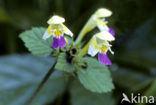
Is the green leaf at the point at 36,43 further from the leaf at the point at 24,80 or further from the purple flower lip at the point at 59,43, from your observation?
the leaf at the point at 24,80

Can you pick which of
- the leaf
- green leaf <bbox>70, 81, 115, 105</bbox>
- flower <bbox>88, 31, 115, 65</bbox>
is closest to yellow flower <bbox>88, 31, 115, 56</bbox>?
flower <bbox>88, 31, 115, 65</bbox>

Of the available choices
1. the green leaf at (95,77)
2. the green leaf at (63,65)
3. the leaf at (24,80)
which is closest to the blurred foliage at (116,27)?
the leaf at (24,80)

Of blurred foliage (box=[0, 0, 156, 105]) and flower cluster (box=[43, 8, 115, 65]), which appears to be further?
blurred foliage (box=[0, 0, 156, 105])

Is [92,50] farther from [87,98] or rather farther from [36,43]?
[87,98]

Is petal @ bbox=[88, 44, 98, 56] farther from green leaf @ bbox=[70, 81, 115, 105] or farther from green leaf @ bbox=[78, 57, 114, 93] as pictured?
green leaf @ bbox=[70, 81, 115, 105]

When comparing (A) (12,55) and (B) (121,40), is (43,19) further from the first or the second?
(B) (121,40)

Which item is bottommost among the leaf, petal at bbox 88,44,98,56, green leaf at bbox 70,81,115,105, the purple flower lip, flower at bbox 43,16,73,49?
green leaf at bbox 70,81,115,105
